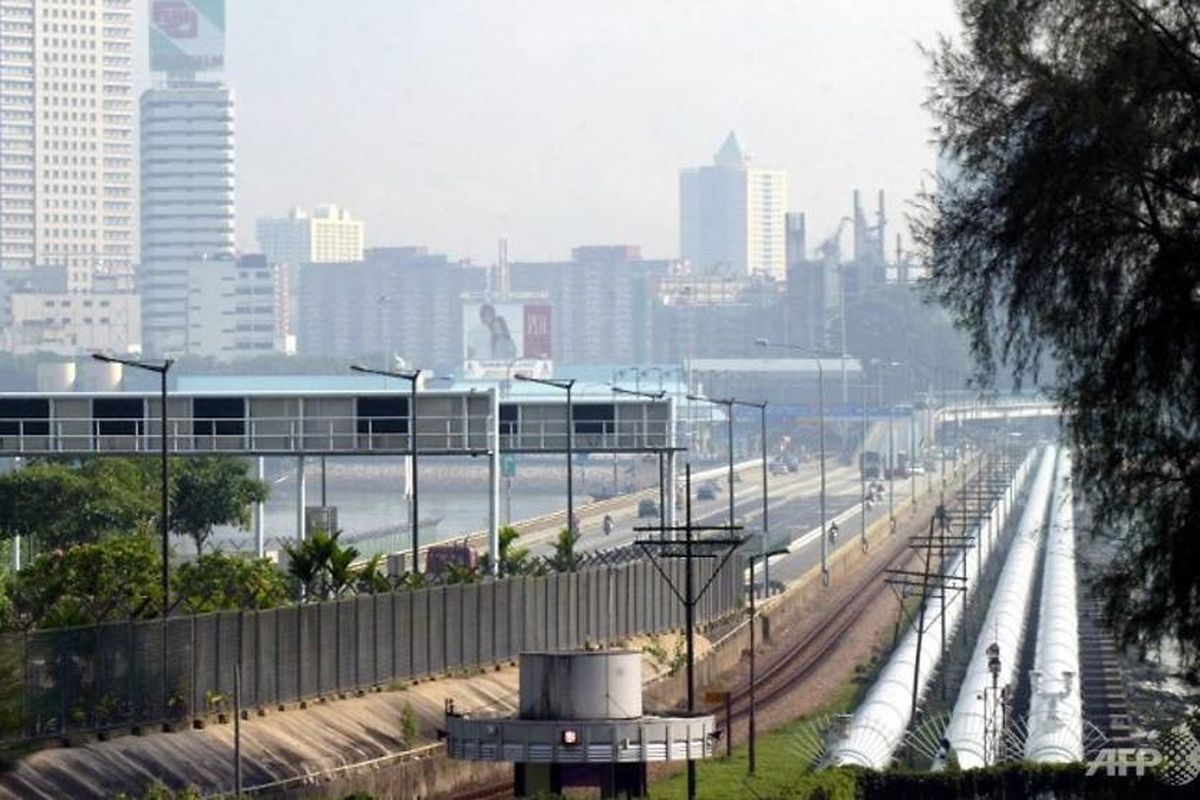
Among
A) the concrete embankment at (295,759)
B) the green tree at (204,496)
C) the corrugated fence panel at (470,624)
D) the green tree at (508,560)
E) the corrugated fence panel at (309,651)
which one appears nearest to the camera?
the concrete embankment at (295,759)

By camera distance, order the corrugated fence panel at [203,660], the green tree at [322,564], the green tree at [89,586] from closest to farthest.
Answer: the corrugated fence panel at [203,660] < the green tree at [89,586] < the green tree at [322,564]

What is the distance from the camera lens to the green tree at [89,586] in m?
55.5

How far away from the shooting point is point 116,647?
52.4 meters

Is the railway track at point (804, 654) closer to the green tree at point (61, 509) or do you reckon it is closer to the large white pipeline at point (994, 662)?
the large white pipeline at point (994, 662)

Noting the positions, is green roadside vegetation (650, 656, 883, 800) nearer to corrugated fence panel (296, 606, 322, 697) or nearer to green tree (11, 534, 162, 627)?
corrugated fence panel (296, 606, 322, 697)

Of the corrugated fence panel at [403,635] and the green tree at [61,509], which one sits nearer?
the corrugated fence panel at [403,635]

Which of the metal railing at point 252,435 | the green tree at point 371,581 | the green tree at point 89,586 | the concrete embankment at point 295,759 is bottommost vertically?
the concrete embankment at point 295,759

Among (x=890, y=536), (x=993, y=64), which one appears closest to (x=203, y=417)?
(x=993, y=64)

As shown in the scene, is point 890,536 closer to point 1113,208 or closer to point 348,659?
point 348,659

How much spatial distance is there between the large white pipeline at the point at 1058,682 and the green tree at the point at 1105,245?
1434 millimetres

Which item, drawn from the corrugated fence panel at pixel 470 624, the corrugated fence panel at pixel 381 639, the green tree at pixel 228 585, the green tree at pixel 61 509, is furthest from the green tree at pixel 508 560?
the green tree at pixel 61 509

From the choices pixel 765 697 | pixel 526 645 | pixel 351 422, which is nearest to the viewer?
pixel 526 645

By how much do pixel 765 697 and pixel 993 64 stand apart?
50235 mm

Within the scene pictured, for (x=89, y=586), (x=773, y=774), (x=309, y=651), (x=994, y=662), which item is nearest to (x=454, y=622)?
(x=89, y=586)
